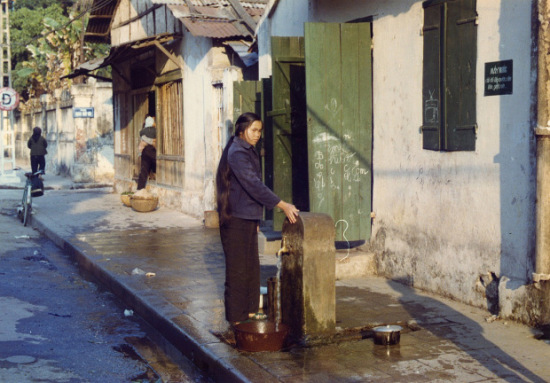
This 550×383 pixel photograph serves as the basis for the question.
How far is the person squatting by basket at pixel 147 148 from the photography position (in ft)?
57.5

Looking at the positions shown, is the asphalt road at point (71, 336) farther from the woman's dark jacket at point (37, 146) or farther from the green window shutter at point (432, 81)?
the woman's dark jacket at point (37, 146)

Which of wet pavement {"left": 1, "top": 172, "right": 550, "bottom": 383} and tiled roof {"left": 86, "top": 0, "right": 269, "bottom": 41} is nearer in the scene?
wet pavement {"left": 1, "top": 172, "right": 550, "bottom": 383}

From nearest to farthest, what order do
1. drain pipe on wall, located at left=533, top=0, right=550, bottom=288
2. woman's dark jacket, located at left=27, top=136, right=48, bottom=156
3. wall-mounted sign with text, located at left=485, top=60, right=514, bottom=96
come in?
drain pipe on wall, located at left=533, top=0, right=550, bottom=288 → wall-mounted sign with text, located at left=485, top=60, right=514, bottom=96 → woman's dark jacket, located at left=27, top=136, right=48, bottom=156

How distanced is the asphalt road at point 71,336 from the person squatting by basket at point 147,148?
22.5 feet

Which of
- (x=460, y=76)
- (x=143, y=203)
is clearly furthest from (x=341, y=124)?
(x=143, y=203)

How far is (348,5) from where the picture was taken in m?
9.48

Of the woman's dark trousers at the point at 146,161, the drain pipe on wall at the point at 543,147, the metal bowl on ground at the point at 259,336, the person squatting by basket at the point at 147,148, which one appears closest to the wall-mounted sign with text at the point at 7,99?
the person squatting by basket at the point at 147,148

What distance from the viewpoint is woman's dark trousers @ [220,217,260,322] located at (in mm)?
6602

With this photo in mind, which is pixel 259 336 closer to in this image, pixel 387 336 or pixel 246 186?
pixel 387 336

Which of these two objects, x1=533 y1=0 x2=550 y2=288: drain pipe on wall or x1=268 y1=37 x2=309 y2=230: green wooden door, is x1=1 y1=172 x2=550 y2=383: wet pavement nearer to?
x1=533 y1=0 x2=550 y2=288: drain pipe on wall

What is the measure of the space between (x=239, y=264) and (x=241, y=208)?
499 mm

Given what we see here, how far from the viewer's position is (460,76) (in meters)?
7.37

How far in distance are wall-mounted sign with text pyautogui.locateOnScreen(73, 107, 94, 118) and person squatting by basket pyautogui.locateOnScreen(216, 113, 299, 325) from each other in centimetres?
1851

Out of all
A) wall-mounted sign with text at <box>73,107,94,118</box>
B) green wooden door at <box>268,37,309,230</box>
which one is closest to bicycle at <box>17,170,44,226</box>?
green wooden door at <box>268,37,309,230</box>
